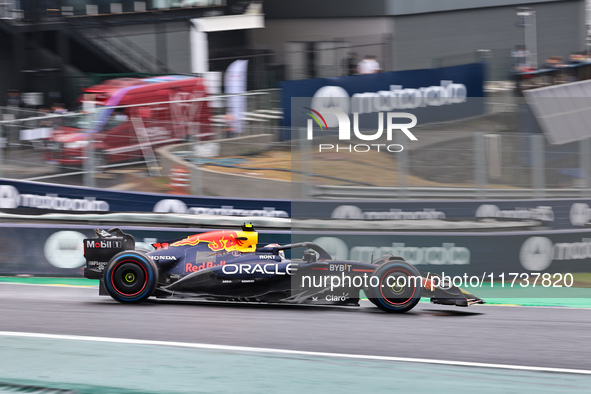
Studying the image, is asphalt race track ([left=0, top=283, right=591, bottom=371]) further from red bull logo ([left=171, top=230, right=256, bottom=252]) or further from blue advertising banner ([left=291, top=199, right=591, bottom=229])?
blue advertising banner ([left=291, top=199, right=591, bottom=229])

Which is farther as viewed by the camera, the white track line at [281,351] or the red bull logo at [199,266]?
the red bull logo at [199,266]

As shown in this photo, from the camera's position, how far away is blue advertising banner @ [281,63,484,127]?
10414 millimetres

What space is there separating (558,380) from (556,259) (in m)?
5.02

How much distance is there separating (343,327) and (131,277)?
7.86 ft

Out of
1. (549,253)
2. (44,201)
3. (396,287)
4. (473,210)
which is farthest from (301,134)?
(44,201)

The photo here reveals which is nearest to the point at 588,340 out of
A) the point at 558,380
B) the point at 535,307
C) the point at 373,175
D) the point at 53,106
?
the point at 558,380

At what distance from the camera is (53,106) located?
1756 centimetres

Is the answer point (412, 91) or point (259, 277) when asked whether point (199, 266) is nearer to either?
point (259, 277)

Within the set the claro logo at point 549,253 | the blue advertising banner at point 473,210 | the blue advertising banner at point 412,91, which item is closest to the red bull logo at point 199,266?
the blue advertising banner at point 473,210

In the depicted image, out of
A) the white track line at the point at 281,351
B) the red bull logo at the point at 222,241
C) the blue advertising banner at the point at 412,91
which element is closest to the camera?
the white track line at the point at 281,351

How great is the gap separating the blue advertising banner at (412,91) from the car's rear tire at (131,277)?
330 centimetres

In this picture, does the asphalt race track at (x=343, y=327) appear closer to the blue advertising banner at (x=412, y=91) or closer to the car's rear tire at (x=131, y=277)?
the car's rear tire at (x=131, y=277)

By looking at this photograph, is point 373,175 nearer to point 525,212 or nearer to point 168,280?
point 525,212

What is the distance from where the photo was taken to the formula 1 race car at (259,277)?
23.3 ft
